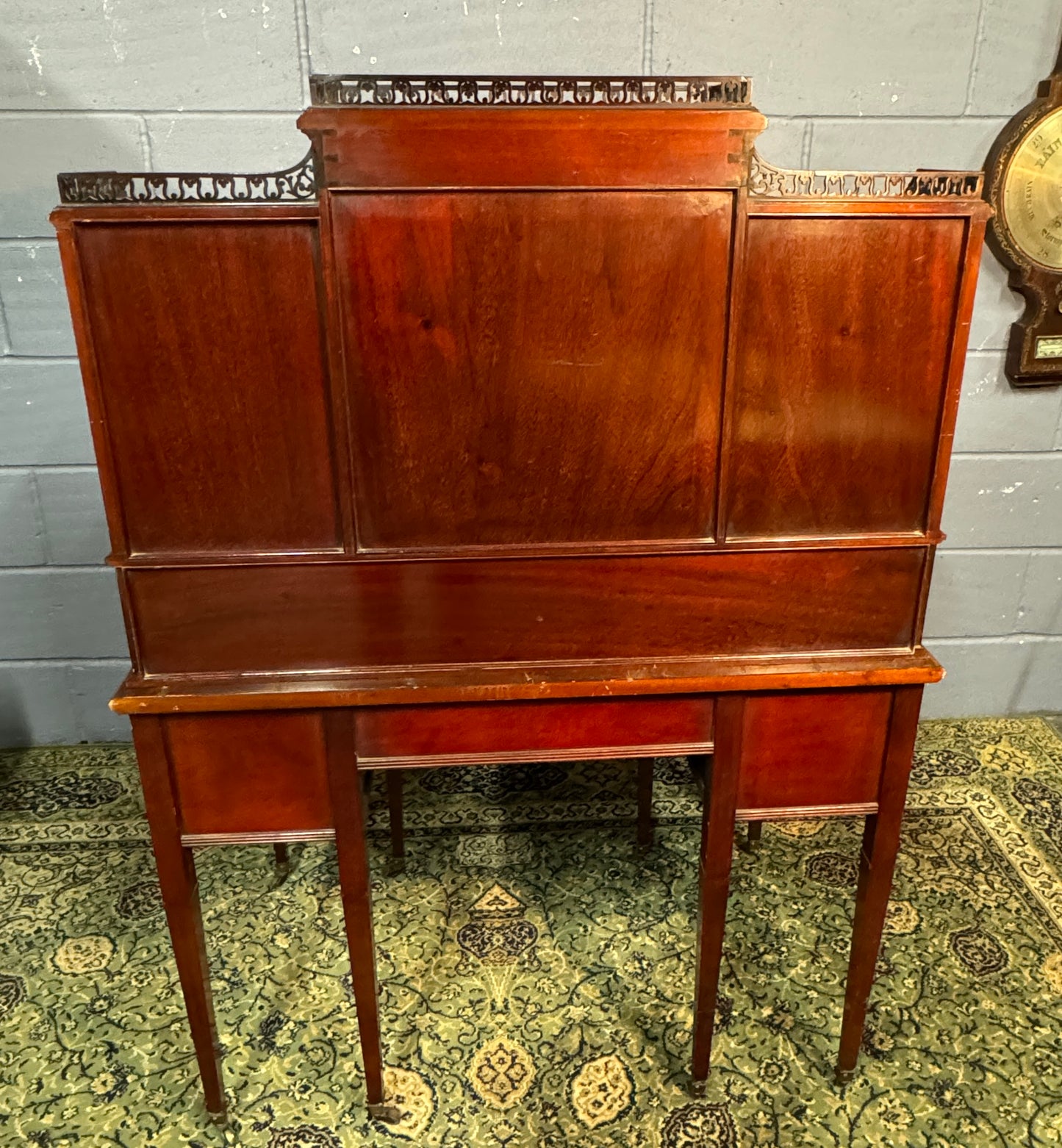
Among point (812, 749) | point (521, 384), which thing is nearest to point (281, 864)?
point (812, 749)

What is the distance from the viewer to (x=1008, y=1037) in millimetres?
1543

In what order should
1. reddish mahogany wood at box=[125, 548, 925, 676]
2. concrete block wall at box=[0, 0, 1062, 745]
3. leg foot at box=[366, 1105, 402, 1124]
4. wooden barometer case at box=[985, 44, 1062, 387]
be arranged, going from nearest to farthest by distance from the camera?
reddish mahogany wood at box=[125, 548, 925, 676]
leg foot at box=[366, 1105, 402, 1124]
concrete block wall at box=[0, 0, 1062, 745]
wooden barometer case at box=[985, 44, 1062, 387]

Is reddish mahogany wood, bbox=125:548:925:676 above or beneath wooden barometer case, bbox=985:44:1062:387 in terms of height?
beneath

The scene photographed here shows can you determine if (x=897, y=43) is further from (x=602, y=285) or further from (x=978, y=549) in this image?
(x=602, y=285)

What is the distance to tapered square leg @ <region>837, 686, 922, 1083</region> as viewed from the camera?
49.0 inches

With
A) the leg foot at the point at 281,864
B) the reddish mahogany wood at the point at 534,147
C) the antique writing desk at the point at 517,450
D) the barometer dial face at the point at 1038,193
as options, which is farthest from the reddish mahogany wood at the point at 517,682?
the barometer dial face at the point at 1038,193

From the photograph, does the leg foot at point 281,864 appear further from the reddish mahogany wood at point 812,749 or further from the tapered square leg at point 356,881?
the reddish mahogany wood at point 812,749

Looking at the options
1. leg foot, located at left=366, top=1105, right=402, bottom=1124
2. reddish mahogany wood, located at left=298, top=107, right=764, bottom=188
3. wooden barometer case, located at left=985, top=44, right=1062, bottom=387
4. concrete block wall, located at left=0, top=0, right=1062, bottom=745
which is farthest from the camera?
wooden barometer case, located at left=985, top=44, right=1062, bottom=387

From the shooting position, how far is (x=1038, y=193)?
6.65 feet

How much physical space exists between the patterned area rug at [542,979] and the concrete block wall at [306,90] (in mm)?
864

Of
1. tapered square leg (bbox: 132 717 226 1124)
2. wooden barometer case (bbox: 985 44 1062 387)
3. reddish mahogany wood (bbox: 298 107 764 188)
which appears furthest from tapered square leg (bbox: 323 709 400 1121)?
wooden barometer case (bbox: 985 44 1062 387)

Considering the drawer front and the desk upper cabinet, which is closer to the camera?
the desk upper cabinet

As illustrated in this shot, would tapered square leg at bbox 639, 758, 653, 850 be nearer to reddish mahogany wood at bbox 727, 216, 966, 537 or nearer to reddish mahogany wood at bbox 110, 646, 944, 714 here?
reddish mahogany wood at bbox 110, 646, 944, 714

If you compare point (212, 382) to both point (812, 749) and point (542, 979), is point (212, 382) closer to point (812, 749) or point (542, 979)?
point (812, 749)
